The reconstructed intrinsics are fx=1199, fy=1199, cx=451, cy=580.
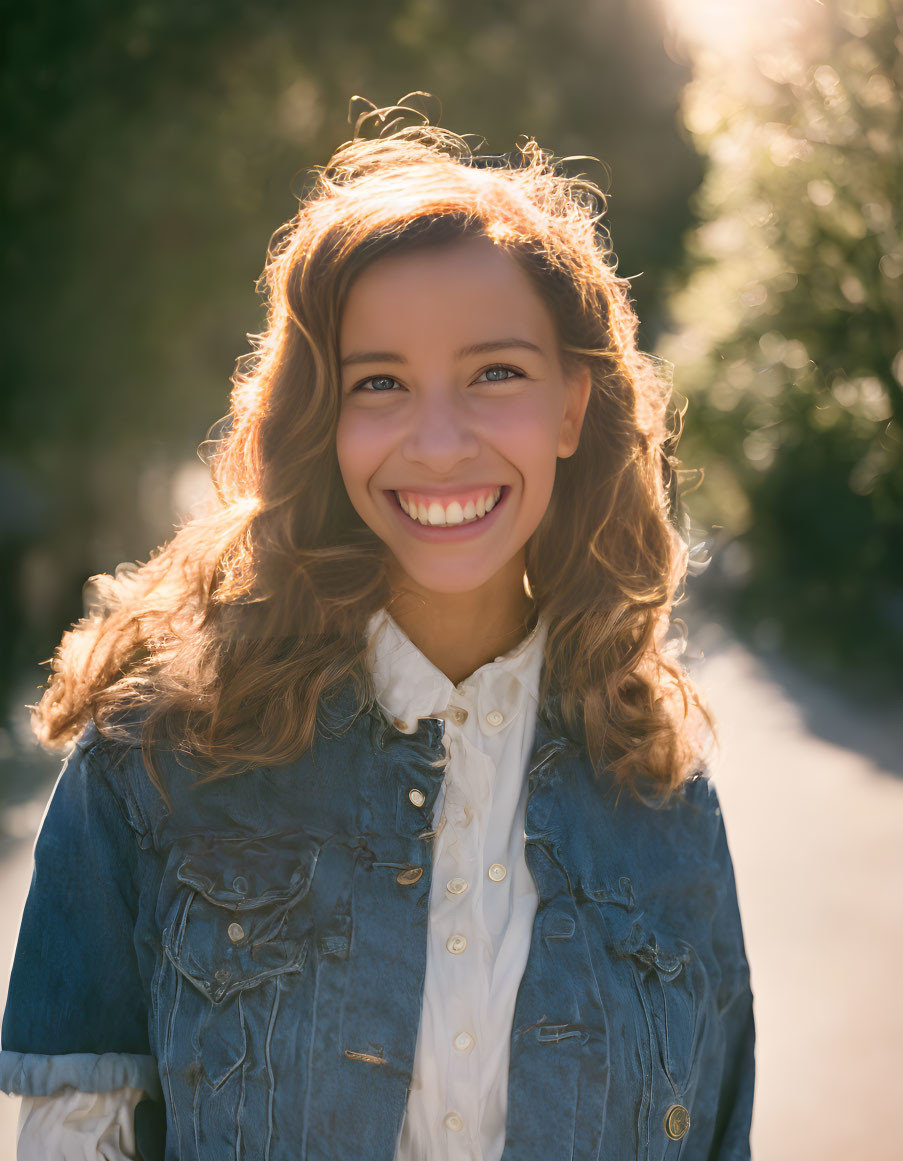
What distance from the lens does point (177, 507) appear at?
11680 millimetres

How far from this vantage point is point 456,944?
1.71 meters

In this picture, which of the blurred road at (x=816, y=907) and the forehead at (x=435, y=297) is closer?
the forehead at (x=435, y=297)

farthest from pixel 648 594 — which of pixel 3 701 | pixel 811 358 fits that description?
pixel 811 358

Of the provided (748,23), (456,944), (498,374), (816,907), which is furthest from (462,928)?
(748,23)

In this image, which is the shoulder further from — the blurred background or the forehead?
the blurred background

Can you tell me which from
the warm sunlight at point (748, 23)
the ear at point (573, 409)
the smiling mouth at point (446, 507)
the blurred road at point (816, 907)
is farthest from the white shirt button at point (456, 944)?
the warm sunlight at point (748, 23)

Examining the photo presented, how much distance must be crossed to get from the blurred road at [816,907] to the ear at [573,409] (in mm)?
2480

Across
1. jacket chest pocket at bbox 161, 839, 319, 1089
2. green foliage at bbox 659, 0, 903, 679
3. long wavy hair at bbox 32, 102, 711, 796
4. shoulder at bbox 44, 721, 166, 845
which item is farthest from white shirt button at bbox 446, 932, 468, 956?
green foliage at bbox 659, 0, 903, 679

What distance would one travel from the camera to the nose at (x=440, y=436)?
1.71m

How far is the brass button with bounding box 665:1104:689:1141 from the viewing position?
1.77m

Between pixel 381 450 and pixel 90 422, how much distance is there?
7.79 m

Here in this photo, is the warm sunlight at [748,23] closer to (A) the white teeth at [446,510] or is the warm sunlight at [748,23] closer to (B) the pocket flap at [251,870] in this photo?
(A) the white teeth at [446,510]

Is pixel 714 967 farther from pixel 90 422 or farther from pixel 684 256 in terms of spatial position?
pixel 684 256

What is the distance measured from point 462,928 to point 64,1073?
22.7 inches
